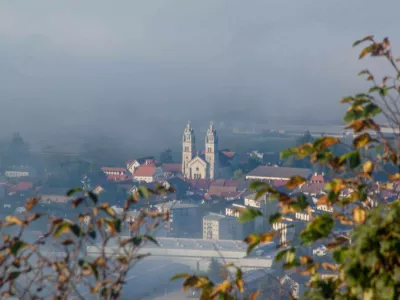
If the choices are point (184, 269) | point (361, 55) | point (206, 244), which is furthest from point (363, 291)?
point (206, 244)

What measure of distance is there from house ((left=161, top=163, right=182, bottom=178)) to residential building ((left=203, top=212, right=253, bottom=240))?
6699 millimetres

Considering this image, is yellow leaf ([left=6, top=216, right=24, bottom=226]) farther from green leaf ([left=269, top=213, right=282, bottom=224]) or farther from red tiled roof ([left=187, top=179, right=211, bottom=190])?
red tiled roof ([left=187, top=179, right=211, bottom=190])

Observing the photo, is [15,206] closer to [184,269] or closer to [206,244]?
[206,244]

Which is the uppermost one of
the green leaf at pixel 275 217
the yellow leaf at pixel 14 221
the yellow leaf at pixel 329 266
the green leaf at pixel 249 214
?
the green leaf at pixel 249 214

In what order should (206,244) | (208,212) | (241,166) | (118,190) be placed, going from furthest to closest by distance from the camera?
(241,166) < (118,190) < (208,212) < (206,244)

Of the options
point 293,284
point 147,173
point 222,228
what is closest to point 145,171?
point 147,173

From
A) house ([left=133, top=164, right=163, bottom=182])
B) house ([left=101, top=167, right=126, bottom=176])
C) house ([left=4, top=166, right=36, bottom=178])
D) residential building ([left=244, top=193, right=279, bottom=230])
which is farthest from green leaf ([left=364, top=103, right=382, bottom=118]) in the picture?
house ([left=4, top=166, right=36, bottom=178])

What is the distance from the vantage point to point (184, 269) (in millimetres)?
9031

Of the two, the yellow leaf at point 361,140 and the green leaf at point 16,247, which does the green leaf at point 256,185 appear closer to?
the yellow leaf at point 361,140

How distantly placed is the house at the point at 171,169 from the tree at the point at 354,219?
19.4 meters

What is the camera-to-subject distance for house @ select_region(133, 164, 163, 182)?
65.6 ft

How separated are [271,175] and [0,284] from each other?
17.4 metres

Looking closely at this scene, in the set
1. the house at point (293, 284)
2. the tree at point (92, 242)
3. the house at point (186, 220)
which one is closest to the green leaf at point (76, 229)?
the tree at point (92, 242)

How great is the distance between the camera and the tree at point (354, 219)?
0.78m
